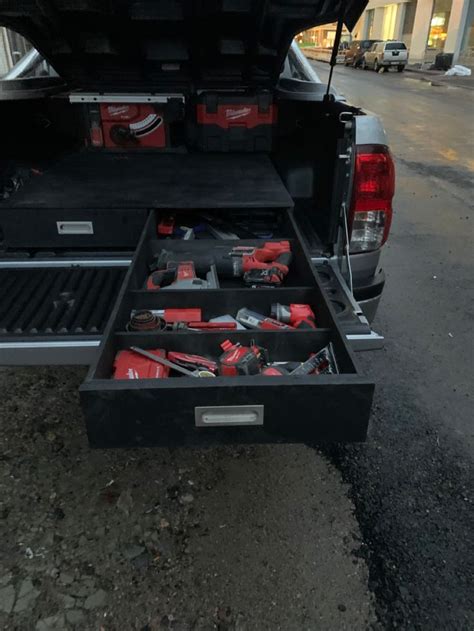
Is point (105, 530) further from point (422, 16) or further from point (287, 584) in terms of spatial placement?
point (422, 16)

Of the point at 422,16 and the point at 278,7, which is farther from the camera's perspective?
the point at 422,16

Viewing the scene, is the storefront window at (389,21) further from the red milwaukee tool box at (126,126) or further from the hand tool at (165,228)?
the hand tool at (165,228)

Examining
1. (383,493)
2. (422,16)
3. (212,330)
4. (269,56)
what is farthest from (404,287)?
(422,16)

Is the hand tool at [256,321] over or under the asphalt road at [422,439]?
over

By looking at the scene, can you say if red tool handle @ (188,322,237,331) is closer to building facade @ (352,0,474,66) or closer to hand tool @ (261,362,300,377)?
hand tool @ (261,362,300,377)

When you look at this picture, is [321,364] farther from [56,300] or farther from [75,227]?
[75,227]

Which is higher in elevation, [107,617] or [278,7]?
[278,7]

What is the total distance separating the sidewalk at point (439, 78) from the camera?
2339 cm

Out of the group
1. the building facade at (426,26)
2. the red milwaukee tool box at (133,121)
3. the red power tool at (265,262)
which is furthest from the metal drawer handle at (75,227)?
the building facade at (426,26)

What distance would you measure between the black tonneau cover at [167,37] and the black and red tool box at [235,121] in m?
0.12

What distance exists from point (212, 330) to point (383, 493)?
1175 mm

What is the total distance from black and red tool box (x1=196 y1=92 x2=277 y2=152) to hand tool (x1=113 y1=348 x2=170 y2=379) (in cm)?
282

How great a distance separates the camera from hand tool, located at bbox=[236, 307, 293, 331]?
2129mm

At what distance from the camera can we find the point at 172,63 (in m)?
3.68
